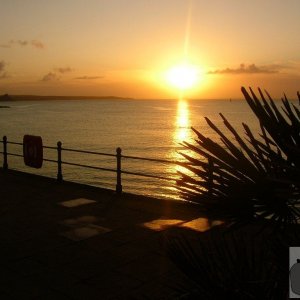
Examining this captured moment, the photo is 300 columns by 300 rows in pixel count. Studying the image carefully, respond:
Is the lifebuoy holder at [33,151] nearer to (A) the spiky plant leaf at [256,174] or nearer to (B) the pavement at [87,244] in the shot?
(B) the pavement at [87,244]

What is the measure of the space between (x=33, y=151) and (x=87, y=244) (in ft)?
21.9

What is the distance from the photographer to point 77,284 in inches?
204

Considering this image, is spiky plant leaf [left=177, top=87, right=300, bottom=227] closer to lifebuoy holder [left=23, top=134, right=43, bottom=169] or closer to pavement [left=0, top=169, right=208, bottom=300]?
pavement [left=0, top=169, right=208, bottom=300]

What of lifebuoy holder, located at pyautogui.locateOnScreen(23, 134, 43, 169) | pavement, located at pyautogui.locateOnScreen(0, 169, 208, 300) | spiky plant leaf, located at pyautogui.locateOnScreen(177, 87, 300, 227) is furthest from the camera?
lifebuoy holder, located at pyautogui.locateOnScreen(23, 134, 43, 169)

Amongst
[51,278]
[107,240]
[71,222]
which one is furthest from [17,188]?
[51,278]

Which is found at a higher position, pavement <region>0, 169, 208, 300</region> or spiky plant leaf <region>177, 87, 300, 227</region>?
spiky plant leaf <region>177, 87, 300, 227</region>

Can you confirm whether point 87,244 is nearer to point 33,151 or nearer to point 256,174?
point 256,174

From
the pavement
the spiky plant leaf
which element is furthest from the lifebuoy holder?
the spiky plant leaf

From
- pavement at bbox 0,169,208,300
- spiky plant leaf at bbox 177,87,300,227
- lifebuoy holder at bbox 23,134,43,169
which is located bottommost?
pavement at bbox 0,169,208,300

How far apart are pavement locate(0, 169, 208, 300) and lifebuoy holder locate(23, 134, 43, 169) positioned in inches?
65.5

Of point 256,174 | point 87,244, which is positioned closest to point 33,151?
point 87,244

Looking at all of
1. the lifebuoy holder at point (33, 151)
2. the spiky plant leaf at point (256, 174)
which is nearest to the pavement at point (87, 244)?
Result: the spiky plant leaf at point (256, 174)

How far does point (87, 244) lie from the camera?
21.8 feet

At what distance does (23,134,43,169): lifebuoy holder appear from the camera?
40.7ft
